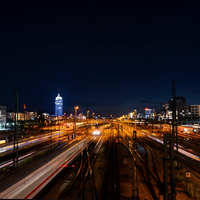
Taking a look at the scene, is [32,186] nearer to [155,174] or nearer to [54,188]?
[54,188]

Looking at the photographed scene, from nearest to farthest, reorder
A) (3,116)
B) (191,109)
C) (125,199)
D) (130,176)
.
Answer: (125,199)
(130,176)
(3,116)
(191,109)

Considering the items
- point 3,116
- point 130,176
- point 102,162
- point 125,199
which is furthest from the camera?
point 3,116

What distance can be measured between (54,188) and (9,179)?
12.1 feet

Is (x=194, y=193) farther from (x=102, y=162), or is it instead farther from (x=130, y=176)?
(x=102, y=162)

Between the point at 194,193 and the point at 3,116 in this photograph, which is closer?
the point at 194,193

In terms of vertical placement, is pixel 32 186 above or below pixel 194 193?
above

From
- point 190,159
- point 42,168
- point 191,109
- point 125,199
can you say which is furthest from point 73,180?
point 191,109

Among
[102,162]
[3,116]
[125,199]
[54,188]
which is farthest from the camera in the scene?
[3,116]

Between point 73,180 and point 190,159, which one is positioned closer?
point 73,180

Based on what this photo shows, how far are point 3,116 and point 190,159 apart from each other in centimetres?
9024

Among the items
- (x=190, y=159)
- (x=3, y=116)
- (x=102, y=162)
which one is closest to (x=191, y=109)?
(x=190, y=159)

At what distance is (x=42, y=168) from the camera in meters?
13.9

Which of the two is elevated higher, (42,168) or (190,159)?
(42,168)

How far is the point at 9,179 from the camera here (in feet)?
37.9
